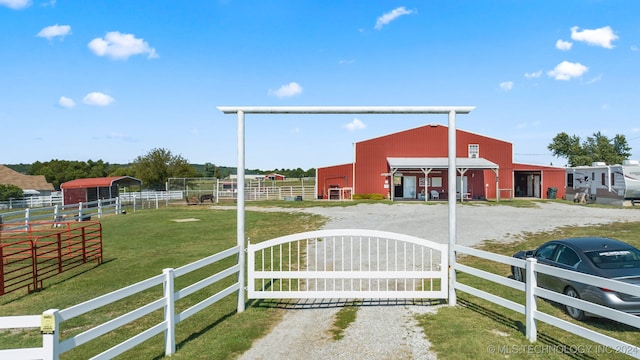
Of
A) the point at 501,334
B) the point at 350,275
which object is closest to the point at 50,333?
the point at 350,275

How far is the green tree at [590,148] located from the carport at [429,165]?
48946mm

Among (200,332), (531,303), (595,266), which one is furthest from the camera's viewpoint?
(595,266)

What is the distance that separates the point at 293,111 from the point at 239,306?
12.3 feet

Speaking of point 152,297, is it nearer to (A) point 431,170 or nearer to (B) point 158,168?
(A) point 431,170

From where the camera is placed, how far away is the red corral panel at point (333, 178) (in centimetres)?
3741

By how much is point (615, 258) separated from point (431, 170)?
29.0 m

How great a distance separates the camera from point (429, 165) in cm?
3378

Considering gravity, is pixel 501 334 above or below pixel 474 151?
below

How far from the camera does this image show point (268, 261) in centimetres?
1168

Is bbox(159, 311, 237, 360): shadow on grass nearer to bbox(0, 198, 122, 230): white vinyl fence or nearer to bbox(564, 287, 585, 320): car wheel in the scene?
bbox(564, 287, 585, 320): car wheel

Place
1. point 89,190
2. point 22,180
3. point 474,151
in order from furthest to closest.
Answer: point 22,180, point 474,151, point 89,190

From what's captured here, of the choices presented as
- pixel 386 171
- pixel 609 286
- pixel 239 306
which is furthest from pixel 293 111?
pixel 386 171

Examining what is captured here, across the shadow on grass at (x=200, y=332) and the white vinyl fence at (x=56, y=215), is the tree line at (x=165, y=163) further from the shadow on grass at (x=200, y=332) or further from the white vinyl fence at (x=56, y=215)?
the shadow on grass at (x=200, y=332)

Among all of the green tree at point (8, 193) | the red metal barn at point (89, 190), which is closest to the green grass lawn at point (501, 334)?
the red metal barn at point (89, 190)
